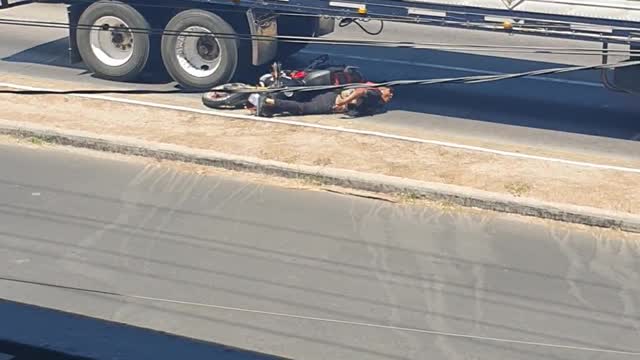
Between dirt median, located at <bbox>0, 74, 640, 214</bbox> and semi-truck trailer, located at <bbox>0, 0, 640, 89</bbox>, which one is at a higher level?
semi-truck trailer, located at <bbox>0, 0, 640, 89</bbox>

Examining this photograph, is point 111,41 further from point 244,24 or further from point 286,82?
point 286,82

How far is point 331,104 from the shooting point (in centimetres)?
1430

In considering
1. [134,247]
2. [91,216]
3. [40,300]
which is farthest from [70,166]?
[40,300]

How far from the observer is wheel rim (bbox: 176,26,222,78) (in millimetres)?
15320

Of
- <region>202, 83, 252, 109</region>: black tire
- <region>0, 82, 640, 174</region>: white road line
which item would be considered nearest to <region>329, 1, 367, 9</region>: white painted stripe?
<region>202, 83, 252, 109</region>: black tire

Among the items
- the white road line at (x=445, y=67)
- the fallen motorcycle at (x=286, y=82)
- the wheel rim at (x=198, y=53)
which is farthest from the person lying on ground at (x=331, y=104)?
the white road line at (x=445, y=67)

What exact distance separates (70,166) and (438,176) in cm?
403

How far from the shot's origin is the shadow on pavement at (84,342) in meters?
2.36

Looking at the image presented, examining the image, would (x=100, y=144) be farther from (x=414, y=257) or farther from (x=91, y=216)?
(x=414, y=257)

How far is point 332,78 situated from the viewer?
14664 mm

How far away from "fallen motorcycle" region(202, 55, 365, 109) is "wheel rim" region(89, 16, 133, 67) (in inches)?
66.5

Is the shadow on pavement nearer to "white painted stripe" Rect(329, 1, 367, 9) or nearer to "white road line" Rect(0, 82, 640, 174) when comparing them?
"white road line" Rect(0, 82, 640, 174)

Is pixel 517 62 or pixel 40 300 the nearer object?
pixel 40 300

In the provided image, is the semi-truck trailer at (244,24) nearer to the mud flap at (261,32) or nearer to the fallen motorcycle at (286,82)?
the mud flap at (261,32)
